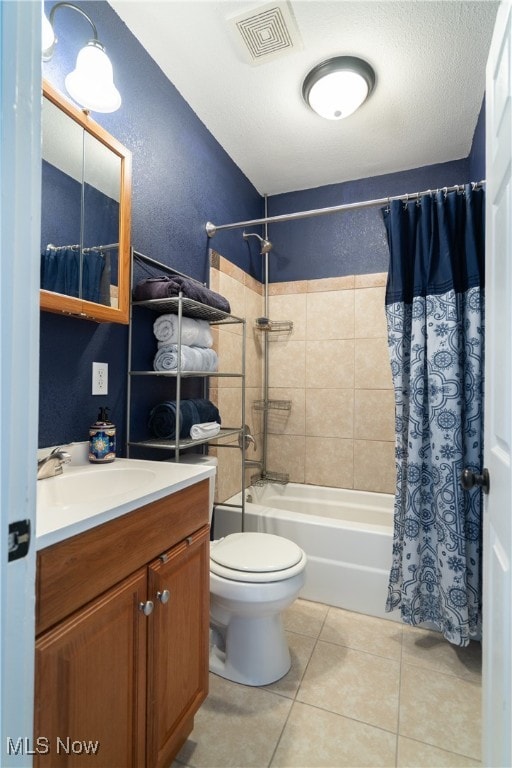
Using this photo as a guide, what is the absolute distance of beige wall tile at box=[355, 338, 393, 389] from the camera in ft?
8.18

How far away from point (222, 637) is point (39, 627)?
121 cm

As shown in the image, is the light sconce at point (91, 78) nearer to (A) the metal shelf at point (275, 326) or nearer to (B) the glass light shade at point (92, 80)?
(B) the glass light shade at point (92, 80)

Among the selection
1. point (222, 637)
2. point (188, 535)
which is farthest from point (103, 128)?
point (222, 637)

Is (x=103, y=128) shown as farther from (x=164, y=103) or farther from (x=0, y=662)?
(x=0, y=662)

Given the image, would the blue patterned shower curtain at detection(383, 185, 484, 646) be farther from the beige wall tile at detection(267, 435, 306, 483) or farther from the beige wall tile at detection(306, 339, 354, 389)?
the beige wall tile at detection(267, 435, 306, 483)

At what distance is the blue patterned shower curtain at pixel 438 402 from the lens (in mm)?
1565

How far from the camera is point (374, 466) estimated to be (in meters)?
2.48

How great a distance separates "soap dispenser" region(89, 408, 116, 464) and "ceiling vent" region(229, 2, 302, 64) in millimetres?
1622

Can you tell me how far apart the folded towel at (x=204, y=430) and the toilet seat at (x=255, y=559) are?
0.48m

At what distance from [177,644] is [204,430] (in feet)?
2.69

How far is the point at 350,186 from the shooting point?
2637 mm

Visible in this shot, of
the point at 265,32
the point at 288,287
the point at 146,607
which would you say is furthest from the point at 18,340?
the point at 288,287

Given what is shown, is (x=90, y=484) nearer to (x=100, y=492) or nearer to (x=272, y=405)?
(x=100, y=492)

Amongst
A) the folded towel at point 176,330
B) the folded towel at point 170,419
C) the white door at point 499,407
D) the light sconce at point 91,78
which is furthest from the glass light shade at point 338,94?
the folded towel at point 170,419
